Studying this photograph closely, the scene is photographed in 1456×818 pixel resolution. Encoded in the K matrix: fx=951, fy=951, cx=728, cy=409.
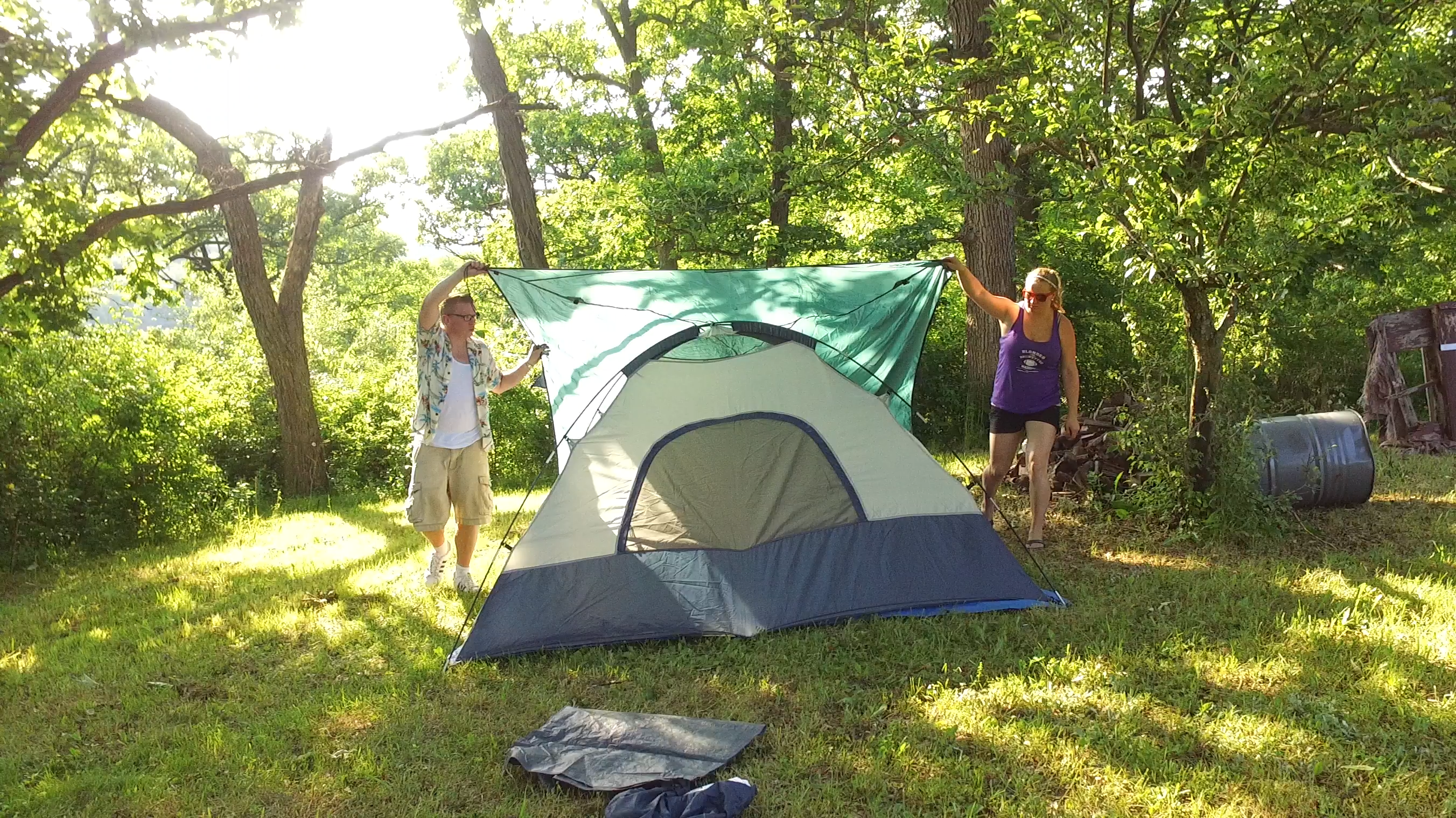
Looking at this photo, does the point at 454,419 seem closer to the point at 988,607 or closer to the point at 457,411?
the point at 457,411

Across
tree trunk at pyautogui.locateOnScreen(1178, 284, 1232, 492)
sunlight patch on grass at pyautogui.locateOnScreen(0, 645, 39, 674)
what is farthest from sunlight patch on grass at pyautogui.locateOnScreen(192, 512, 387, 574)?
tree trunk at pyautogui.locateOnScreen(1178, 284, 1232, 492)

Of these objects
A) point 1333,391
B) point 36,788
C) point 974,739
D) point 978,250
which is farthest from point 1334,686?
point 1333,391

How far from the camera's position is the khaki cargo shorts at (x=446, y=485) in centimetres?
516

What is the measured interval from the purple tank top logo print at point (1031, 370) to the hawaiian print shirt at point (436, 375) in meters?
2.91

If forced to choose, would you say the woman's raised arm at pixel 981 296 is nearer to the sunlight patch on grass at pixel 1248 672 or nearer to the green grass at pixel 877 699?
the green grass at pixel 877 699

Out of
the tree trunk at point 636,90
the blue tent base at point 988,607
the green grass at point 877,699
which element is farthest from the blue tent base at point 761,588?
the tree trunk at point 636,90

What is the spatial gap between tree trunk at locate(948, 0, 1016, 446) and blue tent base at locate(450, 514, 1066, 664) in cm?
304

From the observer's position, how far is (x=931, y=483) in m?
4.78

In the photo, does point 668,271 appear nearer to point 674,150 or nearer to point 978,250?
point 978,250

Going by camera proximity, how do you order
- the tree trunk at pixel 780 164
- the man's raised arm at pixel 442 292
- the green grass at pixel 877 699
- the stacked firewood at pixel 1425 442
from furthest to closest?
the tree trunk at pixel 780 164 → the stacked firewood at pixel 1425 442 → the man's raised arm at pixel 442 292 → the green grass at pixel 877 699

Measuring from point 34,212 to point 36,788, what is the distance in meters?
3.70

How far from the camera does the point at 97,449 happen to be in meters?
7.44

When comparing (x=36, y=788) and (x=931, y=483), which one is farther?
(x=931, y=483)

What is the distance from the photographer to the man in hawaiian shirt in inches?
198
